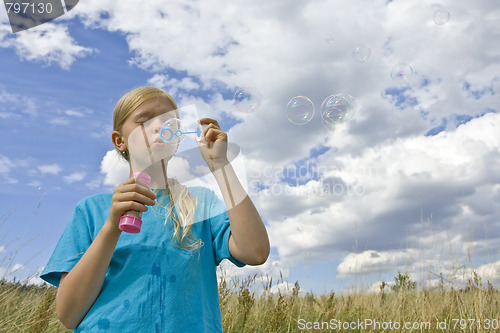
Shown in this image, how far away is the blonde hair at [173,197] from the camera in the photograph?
5.75 feet

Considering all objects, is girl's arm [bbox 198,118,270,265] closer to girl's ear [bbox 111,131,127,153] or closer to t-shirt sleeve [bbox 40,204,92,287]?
girl's ear [bbox 111,131,127,153]

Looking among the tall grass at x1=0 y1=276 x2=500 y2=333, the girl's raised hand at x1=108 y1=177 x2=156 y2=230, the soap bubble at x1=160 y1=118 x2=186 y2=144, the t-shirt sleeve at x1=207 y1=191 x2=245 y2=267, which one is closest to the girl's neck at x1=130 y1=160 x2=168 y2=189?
the soap bubble at x1=160 y1=118 x2=186 y2=144

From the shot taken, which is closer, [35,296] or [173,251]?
[173,251]

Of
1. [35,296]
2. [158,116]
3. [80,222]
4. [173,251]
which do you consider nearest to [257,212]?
[173,251]

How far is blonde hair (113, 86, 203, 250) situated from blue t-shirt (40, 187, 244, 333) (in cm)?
4

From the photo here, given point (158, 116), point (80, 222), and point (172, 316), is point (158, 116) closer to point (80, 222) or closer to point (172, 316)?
point (80, 222)

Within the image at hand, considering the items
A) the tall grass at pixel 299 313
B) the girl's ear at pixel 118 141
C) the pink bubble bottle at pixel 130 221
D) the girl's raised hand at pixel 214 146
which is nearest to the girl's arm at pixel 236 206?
the girl's raised hand at pixel 214 146

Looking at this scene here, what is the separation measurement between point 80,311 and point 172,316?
1.19 ft

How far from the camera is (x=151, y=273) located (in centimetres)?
166

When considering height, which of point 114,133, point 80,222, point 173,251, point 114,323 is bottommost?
point 114,323

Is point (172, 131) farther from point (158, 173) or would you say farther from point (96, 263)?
point (96, 263)

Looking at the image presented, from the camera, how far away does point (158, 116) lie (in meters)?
1.96

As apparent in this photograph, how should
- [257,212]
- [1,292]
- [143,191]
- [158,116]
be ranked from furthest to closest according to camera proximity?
[1,292]
[158,116]
[257,212]
[143,191]

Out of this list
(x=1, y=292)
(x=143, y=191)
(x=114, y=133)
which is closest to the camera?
(x=143, y=191)
